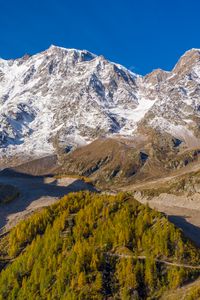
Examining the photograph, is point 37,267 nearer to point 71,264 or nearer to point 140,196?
point 71,264

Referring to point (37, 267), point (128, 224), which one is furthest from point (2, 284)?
point (128, 224)

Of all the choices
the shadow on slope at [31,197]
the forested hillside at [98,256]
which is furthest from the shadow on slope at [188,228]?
the shadow on slope at [31,197]

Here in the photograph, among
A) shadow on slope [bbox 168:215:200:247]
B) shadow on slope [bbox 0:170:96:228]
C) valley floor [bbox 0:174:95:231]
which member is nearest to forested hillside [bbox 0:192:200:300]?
shadow on slope [bbox 168:215:200:247]

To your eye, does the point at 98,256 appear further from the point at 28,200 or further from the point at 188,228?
the point at 28,200

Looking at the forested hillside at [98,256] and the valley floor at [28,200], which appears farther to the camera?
the valley floor at [28,200]

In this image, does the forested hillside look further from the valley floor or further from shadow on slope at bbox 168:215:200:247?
the valley floor

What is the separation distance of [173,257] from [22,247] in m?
24.7

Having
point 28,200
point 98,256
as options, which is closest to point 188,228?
point 98,256

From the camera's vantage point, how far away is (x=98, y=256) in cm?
6956

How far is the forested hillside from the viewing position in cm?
6562

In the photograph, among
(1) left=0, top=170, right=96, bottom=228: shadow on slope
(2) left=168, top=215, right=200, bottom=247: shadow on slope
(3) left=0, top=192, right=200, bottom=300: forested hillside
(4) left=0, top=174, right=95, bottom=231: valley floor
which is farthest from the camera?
A: (1) left=0, top=170, right=96, bottom=228: shadow on slope

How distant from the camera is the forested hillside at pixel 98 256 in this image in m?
65.6

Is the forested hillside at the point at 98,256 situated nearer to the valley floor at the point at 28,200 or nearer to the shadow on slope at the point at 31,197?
the valley floor at the point at 28,200

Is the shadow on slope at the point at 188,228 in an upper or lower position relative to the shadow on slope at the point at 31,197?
lower
